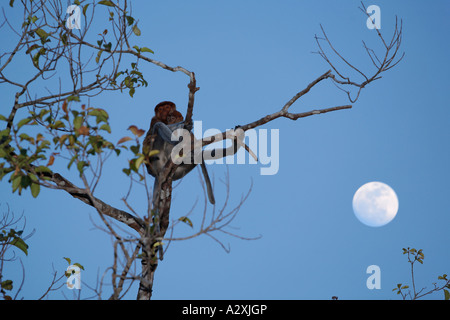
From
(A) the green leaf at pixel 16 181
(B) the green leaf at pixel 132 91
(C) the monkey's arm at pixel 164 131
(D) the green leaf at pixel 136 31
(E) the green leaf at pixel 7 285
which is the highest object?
(D) the green leaf at pixel 136 31

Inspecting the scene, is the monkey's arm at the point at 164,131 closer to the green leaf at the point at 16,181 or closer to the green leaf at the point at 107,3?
the green leaf at the point at 107,3

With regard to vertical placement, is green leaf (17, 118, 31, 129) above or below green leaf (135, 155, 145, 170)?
above

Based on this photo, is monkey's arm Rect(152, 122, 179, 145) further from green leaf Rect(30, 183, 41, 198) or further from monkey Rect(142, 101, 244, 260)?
green leaf Rect(30, 183, 41, 198)

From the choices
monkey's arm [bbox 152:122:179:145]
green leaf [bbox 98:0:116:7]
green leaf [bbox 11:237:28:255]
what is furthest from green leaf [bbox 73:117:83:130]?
monkey's arm [bbox 152:122:179:145]

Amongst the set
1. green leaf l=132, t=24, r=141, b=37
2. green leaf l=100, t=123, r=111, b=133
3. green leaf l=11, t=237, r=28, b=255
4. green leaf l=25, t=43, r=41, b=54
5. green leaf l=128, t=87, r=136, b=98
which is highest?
green leaf l=132, t=24, r=141, b=37

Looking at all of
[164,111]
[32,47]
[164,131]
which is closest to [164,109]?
[164,111]

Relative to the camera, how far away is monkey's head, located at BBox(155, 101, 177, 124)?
Result: 24.2 feet

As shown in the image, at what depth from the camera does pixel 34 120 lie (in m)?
4.60

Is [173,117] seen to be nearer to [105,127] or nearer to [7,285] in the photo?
[7,285]

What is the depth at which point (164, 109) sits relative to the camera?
740cm

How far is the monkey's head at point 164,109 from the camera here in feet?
24.2

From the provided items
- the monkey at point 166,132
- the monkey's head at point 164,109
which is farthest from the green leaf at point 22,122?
the monkey's head at point 164,109
